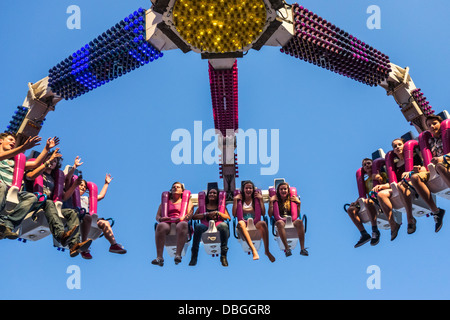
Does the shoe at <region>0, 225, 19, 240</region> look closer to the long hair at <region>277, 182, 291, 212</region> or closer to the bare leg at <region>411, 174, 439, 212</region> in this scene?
the long hair at <region>277, 182, 291, 212</region>

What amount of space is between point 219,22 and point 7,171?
161 inches

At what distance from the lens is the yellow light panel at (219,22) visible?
961cm

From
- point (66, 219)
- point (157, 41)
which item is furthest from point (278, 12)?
point (66, 219)

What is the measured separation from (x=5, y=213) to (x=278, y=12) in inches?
202

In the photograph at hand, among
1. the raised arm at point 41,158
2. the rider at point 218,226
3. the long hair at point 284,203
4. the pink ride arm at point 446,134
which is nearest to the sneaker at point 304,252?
the long hair at point 284,203

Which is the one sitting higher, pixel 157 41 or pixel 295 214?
pixel 157 41

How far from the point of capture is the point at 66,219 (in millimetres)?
11406

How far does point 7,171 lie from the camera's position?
10.6 m

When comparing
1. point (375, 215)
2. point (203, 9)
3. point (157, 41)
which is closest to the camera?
point (203, 9)

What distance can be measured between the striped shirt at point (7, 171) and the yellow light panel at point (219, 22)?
11.2ft

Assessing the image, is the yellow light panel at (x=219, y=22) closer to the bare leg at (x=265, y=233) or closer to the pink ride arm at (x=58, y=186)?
the bare leg at (x=265, y=233)

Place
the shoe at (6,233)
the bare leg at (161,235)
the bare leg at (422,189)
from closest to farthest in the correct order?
the shoe at (6,233) → the bare leg at (422,189) → the bare leg at (161,235)

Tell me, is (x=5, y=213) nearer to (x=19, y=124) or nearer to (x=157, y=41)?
(x=19, y=124)

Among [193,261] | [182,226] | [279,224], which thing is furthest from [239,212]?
[193,261]
